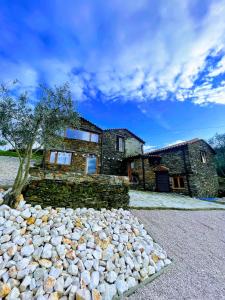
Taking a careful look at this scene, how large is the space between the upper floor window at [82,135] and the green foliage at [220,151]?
21135 millimetres

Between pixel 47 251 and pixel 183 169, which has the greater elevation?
pixel 183 169

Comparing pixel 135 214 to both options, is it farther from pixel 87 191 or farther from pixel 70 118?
pixel 70 118

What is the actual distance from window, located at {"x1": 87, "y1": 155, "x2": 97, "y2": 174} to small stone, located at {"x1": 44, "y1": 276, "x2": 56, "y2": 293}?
46.5ft

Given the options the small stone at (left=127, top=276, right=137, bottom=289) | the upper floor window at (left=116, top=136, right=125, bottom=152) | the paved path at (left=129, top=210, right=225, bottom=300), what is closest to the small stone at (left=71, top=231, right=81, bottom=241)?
the small stone at (left=127, top=276, right=137, bottom=289)

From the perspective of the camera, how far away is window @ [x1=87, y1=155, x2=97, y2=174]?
17.1 m

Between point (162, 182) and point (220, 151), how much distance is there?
1704 centimetres

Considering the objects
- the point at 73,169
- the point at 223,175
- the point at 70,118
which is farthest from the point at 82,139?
the point at 223,175

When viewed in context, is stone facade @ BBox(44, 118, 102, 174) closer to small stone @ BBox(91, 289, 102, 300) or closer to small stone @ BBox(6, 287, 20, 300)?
small stone @ BBox(6, 287, 20, 300)

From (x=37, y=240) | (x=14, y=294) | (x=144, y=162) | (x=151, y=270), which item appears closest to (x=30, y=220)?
(x=37, y=240)

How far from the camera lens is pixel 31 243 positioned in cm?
351

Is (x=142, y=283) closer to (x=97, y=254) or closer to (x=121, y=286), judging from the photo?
(x=121, y=286)

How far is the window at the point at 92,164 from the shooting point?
17.1 meters

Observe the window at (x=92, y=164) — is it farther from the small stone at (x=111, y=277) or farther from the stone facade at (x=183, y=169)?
the small stone at (x=111, y=277)

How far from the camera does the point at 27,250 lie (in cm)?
328
